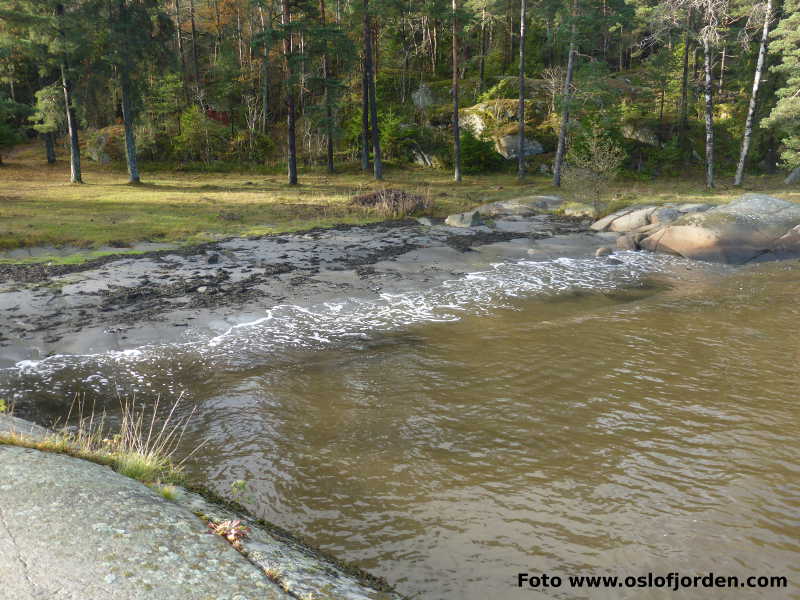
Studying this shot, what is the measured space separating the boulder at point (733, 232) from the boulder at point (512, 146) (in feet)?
60.4

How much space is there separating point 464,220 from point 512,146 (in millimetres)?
17596

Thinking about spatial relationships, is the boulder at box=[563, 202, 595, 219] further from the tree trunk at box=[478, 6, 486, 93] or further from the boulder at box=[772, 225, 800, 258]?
the tree trunk at box=[478, 6, 486, 93]

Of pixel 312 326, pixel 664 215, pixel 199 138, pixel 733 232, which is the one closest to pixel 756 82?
pixel 664 215

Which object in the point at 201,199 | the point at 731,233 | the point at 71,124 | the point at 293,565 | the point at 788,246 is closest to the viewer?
the point at 293,565

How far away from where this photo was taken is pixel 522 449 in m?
6.46

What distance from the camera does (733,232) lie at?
17594 mm

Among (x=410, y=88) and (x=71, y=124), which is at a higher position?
(x=410, y=88)

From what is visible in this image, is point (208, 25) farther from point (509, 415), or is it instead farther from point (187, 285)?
point (509, 415)

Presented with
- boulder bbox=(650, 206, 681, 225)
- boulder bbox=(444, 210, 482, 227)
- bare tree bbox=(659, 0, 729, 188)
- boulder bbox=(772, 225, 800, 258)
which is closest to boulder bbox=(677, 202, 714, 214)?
boulder bbox=(650, 206, 681, 225)

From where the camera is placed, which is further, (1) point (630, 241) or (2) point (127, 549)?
(1) point (630, 241)

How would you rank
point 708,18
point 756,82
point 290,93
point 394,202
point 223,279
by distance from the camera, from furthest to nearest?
point 290,93
point 756,82
point 708,18
point 394,202
point 223,279

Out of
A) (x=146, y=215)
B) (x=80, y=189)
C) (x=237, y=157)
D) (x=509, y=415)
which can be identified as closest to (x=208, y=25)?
(x=237, y=157)

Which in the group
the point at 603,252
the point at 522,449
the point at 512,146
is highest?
the point at 512,146

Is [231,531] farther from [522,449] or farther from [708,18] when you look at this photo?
[708,18]
